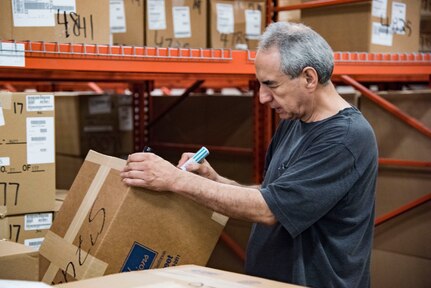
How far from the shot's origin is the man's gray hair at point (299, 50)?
2.51m

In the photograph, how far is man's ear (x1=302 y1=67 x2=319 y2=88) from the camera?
2.52 meters

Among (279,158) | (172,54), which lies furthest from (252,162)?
(279,158)

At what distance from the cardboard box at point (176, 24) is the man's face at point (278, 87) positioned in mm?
1213

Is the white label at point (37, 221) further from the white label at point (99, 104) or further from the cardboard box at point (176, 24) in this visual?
the white label at point (99, 104)

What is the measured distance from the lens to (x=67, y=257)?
2.52 metres

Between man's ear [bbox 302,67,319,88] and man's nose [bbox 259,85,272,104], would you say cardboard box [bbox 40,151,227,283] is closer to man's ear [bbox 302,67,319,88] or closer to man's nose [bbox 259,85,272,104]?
man's nose [bbox 259,85,272,104]

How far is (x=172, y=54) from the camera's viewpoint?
3.41 m

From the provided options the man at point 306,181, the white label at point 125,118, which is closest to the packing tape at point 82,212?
the man at point 306,181

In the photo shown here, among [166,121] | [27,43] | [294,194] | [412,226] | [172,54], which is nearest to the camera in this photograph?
[294,194]

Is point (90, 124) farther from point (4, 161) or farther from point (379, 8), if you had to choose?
Answer: point (379, 8)

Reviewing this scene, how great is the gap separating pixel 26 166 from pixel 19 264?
733mm

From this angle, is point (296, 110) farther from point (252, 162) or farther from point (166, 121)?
point (166, 121)

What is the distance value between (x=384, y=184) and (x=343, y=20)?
1.01 m

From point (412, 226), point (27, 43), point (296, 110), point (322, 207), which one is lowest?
point (412, 226)
